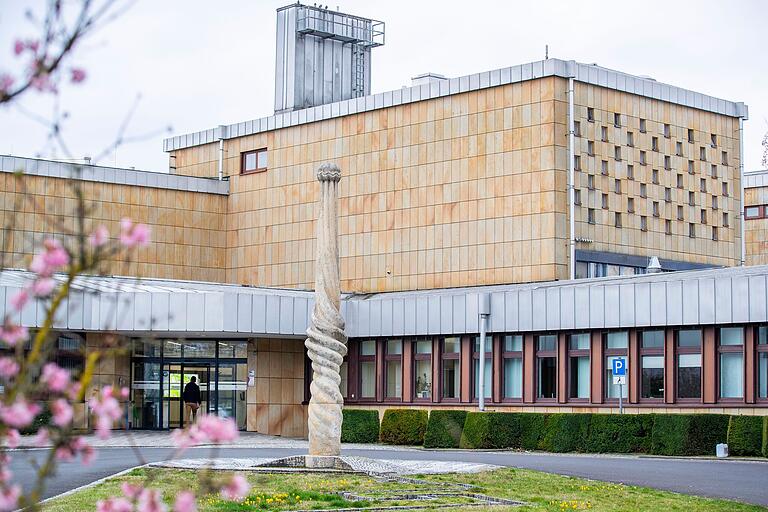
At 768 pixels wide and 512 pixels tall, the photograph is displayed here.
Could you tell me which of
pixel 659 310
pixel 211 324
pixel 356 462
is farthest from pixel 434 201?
pixel 356 462

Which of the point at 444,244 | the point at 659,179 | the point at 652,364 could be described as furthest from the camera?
the point at 659,179

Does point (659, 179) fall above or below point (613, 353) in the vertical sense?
above

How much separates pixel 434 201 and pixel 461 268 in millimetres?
2691

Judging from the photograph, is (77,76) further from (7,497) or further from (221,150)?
(221,150)

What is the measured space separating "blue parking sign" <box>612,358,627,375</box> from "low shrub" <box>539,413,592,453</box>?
4.32 feet

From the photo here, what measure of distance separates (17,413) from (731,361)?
31172 mm

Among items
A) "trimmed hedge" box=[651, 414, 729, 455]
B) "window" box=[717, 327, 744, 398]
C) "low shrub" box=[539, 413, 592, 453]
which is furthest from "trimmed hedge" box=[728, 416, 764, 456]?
"low shrub" box=[539, 413, 592, 453]

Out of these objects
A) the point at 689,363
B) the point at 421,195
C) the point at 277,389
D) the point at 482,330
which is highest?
the point at 421,195

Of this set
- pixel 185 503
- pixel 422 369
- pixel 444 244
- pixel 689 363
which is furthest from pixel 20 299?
pixel 444 244

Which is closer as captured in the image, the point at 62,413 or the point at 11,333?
the point at 62,413

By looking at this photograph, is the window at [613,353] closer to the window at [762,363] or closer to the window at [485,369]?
the window at [762,363]

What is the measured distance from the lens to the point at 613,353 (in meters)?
37.6

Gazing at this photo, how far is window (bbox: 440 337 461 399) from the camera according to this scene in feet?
138

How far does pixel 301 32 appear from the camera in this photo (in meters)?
56.0
